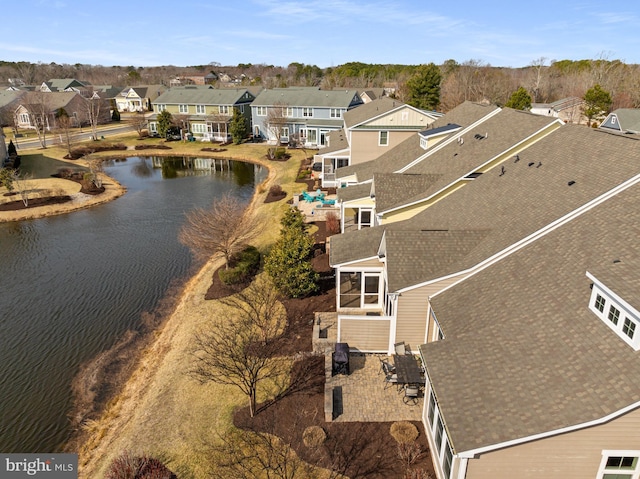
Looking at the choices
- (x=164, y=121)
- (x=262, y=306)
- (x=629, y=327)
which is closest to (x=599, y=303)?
(x=629, y=327)

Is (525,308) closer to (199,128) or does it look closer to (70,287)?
(70,287)

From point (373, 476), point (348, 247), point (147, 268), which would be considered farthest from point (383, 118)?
point (373, 476)

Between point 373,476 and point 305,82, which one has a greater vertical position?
point 305,82

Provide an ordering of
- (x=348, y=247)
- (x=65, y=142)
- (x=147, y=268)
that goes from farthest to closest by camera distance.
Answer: (x=65, y=142) → (x=147, y=268) → (x=348, y=247)

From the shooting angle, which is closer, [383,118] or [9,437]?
[9,437]

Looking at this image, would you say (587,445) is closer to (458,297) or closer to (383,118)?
(458,297)

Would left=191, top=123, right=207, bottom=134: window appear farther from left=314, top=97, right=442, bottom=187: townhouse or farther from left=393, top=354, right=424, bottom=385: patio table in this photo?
left=393, top=354, right=424, bottom=385: patio table

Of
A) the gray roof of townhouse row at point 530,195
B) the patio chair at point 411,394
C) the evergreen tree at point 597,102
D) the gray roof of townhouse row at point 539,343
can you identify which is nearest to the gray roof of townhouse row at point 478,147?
the gray roof of townhouse row at point 530,195

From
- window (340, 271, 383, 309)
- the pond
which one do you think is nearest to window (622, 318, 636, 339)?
window (340, 271, 383, 309)
